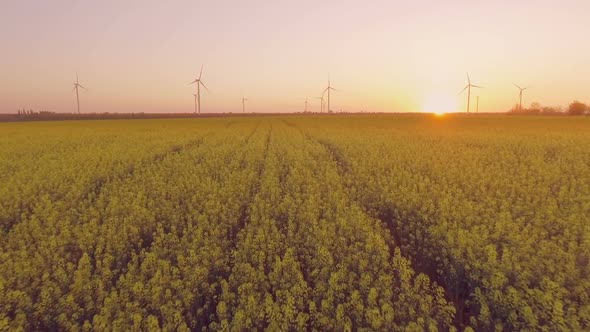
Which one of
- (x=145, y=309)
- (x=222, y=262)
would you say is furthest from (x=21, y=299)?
(x=222, y=262)

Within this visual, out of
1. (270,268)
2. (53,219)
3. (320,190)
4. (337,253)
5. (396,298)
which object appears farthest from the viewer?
(320,190)

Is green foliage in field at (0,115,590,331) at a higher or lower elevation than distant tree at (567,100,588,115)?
lower

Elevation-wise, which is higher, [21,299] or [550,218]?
[550,218]

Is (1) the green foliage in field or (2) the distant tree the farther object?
(2) the distant tree

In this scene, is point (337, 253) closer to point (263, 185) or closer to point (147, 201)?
point (263, 185)

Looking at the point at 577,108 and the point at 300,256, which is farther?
the point at 577,108

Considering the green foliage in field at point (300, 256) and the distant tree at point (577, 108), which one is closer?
the green foliage in field at point (300, 256)

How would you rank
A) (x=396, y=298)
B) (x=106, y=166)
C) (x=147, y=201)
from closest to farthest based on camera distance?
(x=396, y=298), (x=147, y=201), (x=106, y=166)

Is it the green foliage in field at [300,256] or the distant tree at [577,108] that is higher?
the distant tree at [577,108]
